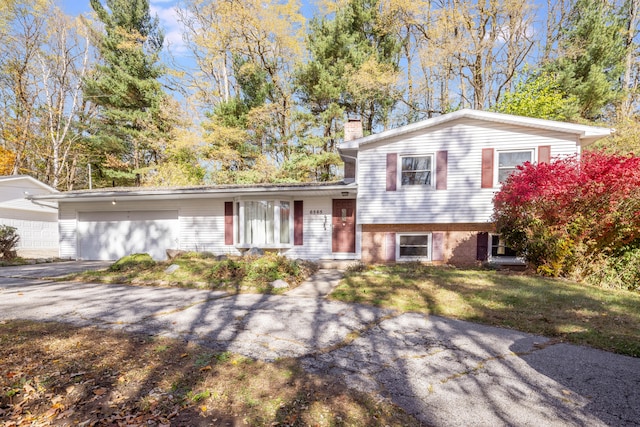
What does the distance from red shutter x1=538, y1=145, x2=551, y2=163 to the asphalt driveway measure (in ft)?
23.9

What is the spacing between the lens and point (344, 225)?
35.9 feet

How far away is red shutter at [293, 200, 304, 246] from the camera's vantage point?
11172 millimetres

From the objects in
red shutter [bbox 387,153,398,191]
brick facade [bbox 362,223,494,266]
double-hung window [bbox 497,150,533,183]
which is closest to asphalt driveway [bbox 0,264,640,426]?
brick facade [bbox 362,223,494,266]

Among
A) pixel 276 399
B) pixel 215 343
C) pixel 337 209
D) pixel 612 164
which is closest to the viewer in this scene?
pixel 276 399

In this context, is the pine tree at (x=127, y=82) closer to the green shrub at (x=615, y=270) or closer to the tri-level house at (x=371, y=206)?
the tri-level house at (x=371, y=206)

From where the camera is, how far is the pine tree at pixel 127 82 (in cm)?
1888

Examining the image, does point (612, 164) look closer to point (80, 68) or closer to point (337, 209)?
point (337, 209)

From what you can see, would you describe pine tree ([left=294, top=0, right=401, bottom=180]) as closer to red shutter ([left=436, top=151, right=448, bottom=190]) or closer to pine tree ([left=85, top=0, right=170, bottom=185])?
red shutter ([left=436, top=151, right=448, bottom=190])

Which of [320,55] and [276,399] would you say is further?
[320,55]

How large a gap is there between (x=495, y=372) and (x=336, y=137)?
16.3 m

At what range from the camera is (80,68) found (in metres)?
20.4

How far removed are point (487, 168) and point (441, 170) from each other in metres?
1.37

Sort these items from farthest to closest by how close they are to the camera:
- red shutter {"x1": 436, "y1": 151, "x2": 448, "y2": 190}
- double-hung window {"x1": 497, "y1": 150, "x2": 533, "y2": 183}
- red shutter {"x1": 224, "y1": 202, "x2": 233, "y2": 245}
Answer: red shutter {"x1": 224, "y1": 202, "x2": 233, "y2": 245} < red shutter {"x1": 436, "y1": 151, "x2": 448, "y2": 190} < double-hung window {"x1": 497, "y1": 150, "x2": 533, "y2": 183}

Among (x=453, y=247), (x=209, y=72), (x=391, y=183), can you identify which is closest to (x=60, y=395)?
(x=391, y=183)
